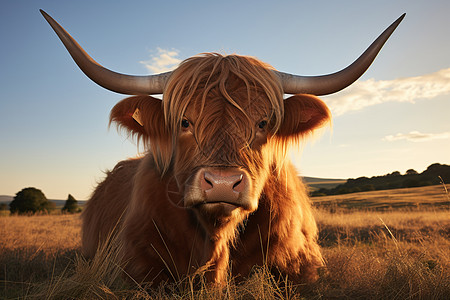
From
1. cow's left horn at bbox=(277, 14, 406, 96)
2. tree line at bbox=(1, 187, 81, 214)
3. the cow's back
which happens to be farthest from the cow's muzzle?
tree line at bbox=(1, 187, 81, 214)

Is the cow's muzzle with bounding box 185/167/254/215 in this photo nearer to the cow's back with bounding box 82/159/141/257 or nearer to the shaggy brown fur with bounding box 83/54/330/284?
the shaggy brown fur with bounding box 83/54/330/284

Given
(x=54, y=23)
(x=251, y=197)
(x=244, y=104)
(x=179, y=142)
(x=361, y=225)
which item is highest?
(x=54, y=23)

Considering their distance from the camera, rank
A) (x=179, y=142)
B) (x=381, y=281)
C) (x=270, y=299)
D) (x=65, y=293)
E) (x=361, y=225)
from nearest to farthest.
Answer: (x=270, y=299) < (x=65, y=293) < (x=381, y=281) < (x=179, y=142) < (x=361, y=225)

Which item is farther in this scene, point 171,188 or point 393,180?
point 393,180

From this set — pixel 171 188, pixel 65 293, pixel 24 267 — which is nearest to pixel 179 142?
pixel 171 188

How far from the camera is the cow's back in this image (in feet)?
15.2

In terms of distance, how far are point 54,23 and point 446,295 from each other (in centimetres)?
398

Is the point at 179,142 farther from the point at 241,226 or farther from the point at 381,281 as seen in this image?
the point at 381,281

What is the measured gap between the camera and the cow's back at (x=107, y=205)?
15.2 ft

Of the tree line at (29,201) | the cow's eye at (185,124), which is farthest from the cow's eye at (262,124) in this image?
the tree line at (29,201)

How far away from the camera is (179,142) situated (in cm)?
305

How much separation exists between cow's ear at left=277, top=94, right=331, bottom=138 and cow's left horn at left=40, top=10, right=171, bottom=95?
1276 mm

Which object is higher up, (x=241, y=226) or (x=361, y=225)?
(x=241, y=226)

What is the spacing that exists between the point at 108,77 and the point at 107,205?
237cm
